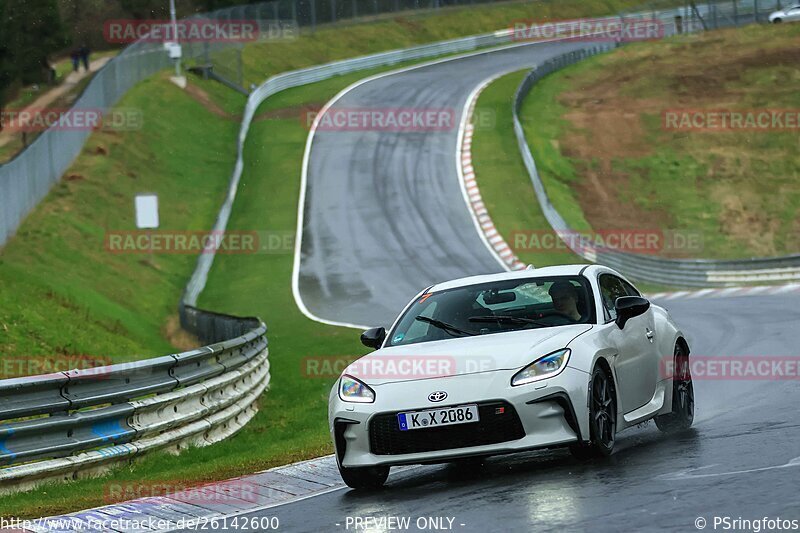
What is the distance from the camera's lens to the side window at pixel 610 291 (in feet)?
34.3

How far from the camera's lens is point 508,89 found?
59.2 meters

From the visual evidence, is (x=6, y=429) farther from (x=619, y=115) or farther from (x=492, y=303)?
(x=619, y=115)

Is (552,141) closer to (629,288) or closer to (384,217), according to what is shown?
(384,217)

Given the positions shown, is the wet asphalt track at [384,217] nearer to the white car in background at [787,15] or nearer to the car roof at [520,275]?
the car roof at [520,275]

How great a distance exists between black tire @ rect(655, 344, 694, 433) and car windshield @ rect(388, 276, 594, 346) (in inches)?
59.7

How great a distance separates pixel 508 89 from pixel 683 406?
4886 centimetres

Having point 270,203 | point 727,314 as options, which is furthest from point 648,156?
point 727,314

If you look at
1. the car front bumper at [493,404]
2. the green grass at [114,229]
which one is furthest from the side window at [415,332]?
the green grass at [114,229]

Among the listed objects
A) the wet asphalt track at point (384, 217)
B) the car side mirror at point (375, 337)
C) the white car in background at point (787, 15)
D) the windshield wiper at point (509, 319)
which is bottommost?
the wet asphalt track at point (384, 217)

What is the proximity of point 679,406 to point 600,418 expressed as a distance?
7.04ft

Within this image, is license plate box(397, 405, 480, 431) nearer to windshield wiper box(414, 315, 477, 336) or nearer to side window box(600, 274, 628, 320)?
windshield wiper box(414, 315, 477, 336)

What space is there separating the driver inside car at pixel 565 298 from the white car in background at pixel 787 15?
6310 centimetres

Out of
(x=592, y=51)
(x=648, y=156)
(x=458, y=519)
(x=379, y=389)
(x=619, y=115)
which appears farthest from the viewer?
(x=592, y=51)

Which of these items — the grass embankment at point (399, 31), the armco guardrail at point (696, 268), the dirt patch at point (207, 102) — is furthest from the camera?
the grass embankment at point (399, 31)
